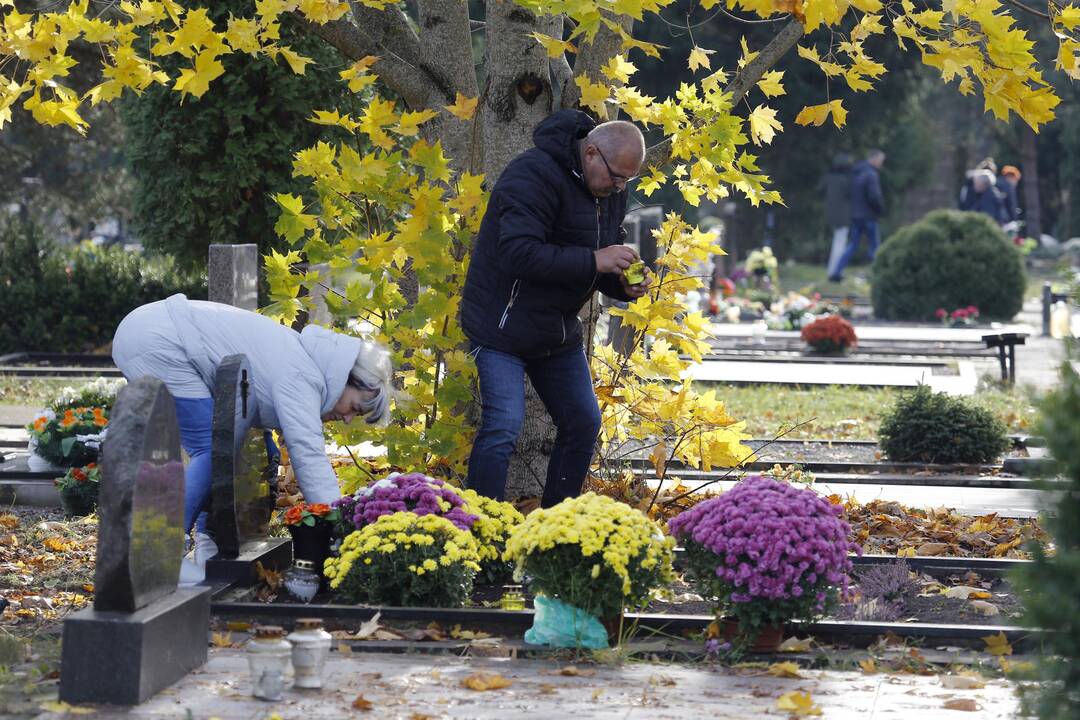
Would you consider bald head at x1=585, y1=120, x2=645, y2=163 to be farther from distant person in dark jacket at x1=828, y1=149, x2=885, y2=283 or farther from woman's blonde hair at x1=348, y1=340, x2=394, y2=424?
distant person in dark jacket at x1=828, y1=149, x2=885, y2=283

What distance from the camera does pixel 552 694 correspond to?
14.2ft

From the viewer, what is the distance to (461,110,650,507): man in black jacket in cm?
566

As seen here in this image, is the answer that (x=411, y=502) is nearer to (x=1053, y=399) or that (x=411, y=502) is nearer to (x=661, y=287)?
(x=661, y=287)

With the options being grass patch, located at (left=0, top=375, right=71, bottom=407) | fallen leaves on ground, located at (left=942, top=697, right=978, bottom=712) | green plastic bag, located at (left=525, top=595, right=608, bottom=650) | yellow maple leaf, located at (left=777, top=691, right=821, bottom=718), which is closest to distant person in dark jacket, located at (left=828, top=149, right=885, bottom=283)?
grass patch, located at (left=0, top=375, right=71, bottom=407)

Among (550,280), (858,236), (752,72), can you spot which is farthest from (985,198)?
(550,280)

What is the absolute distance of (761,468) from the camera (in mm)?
9078

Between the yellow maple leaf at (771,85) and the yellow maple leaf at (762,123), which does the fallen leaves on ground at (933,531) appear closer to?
the yellow maple leaf at (762,123)

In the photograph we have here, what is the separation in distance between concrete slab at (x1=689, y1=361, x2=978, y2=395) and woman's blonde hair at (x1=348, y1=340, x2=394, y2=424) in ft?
25.3

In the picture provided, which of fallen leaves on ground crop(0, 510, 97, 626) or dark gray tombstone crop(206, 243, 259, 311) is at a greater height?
dark gray tombstone crop(206, 243, 259, 311)

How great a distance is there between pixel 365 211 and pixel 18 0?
11170 mm

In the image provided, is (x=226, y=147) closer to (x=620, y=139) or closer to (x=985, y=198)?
(x=620, y=139)

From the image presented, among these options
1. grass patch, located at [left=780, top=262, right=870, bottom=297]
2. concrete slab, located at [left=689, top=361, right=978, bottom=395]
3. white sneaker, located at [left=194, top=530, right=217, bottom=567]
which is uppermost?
grass patch, located at [left=780, top=262, right=870, bottom=297]

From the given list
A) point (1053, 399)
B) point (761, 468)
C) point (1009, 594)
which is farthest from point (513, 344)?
point (761, 468)

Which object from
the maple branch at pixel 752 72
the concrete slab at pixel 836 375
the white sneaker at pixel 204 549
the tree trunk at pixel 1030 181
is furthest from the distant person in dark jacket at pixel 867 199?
the white sneaker at pixel 204 549
